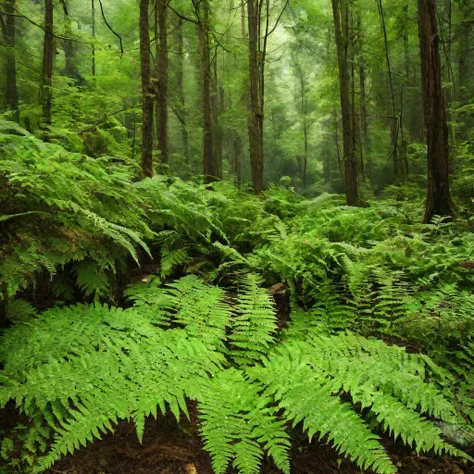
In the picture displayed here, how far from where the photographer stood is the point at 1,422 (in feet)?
6.77

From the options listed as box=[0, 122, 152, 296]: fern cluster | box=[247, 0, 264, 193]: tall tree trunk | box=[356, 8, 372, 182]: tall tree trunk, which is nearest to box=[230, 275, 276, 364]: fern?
box=[0, 122, 152, 296]: fern cluster

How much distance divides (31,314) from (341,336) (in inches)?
90.3

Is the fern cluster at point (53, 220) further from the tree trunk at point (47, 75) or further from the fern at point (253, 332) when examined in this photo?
the tree trunk at point (47, 75)

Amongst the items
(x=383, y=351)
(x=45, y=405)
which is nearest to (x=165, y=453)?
(x=45, y=405)

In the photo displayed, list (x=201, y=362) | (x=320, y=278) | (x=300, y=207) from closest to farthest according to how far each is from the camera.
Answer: (x=201, y=362) < (x=320, y=278) < (x=300, y=207)

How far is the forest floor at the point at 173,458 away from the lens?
78.5 inches

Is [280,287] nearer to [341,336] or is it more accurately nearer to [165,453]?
[341,336]

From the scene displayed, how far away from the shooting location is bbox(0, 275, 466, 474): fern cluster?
6.34ft

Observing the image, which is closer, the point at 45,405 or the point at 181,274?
the point at 45,405

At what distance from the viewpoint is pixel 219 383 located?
233 centimetres

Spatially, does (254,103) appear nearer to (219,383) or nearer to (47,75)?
(47,75)

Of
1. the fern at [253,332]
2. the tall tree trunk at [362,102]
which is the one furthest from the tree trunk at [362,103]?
the fern at [253,332]

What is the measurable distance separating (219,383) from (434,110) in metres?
5.61

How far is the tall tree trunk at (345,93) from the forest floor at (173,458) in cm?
733
